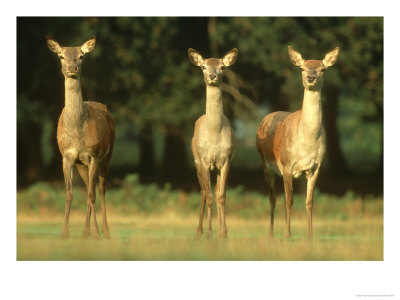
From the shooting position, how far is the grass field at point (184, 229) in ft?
40.4

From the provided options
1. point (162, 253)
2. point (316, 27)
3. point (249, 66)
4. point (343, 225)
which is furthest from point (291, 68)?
point (162, 253)

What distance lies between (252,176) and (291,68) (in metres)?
8.98

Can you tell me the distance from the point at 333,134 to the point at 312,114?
14.3 meters

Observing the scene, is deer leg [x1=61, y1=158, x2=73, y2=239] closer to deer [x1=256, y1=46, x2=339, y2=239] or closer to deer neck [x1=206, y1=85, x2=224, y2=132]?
deer neck [x1=206, y1=85, x2=224, y2=132]

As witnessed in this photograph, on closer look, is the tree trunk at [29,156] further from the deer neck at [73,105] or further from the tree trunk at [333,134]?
the deer neck at [73,105]

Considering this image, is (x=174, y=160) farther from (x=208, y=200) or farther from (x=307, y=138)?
(x=307, y=138)

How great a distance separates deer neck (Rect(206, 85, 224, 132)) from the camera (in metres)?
13.4

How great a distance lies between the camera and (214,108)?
1341 cm

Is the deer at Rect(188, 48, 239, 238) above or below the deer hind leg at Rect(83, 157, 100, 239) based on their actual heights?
above

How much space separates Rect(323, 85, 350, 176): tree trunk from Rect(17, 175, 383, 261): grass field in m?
5.36

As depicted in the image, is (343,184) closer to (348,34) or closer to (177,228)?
(348,34)

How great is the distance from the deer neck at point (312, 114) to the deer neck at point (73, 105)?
11.5 ft

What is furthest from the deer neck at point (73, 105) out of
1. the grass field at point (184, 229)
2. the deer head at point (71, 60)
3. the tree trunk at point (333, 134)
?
the tree trunk at point (333, 134)

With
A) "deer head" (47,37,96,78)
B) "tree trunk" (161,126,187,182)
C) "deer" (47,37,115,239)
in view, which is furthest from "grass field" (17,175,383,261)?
"tree trunk" (161,126,187,182)
